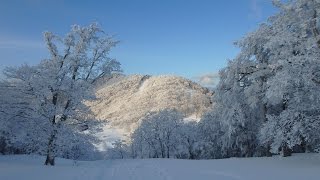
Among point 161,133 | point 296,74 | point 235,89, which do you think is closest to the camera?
point 296,74

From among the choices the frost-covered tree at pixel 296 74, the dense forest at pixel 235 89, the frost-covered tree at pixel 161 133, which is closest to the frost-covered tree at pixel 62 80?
the dense forest at pixel 235 89

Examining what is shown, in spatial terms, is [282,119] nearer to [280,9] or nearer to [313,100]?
[313,100]

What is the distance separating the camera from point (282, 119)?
75.5 ft

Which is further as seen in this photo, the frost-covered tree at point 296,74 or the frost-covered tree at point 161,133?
the frost-covered tree at point 161,133

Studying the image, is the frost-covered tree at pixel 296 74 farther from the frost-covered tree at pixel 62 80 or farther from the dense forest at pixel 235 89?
the frost-covered tree at pixel 62 80

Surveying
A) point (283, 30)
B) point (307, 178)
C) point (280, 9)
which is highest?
point (280, 9)

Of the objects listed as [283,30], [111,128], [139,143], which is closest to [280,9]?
[283,30]

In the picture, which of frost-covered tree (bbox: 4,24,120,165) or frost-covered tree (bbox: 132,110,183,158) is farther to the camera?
frost-covered tree (bbox: 132,110,183,158)

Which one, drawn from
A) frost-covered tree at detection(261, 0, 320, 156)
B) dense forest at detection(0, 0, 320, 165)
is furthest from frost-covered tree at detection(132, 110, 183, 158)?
frost-covered tree at detection(261, 0, 320, 156)

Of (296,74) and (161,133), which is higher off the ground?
(161,133)

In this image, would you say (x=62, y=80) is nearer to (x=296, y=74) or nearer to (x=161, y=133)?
(x=296, y=74)

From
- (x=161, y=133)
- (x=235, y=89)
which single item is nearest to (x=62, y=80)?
(x=235, y=89)

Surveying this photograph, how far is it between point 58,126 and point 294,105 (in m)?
15.7

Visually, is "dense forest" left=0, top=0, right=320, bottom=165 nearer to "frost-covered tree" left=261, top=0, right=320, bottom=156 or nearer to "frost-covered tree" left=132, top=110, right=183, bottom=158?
"frost-covered tree" left=261, top=0, right=320, bottom=156
